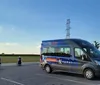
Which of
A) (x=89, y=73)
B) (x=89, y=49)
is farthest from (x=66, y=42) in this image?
(x=89, y=73)

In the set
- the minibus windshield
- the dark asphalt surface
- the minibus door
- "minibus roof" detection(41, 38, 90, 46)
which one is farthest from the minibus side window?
the dark asphalt surface

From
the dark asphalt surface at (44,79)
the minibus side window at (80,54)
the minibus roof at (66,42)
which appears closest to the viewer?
the dark asphalt surface at (44,79)

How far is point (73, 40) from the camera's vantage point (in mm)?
15273

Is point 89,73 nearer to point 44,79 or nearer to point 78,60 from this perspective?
point 78,60

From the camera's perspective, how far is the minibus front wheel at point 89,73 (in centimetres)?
1341

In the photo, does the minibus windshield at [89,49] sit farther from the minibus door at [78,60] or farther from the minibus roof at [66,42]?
the minibus door at [78,60]

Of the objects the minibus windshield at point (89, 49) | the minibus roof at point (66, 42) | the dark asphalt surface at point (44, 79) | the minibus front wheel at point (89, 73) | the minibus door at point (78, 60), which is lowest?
the dark asphalt surface at point (44, 79)

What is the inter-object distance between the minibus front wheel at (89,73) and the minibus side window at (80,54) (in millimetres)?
732

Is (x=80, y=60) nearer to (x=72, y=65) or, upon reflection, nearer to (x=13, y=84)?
(x=72, y=65)

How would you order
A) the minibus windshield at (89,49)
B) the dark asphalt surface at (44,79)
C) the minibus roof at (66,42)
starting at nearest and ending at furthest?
the dark asphalt surface at (44,79)
the minibus windshield at (89,49)
the minibus roof at (66,42)

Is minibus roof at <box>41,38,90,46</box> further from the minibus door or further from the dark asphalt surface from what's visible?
the dark asphalt surface

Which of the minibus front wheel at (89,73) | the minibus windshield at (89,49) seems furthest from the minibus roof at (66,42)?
the minibus front wheel at (89,73)

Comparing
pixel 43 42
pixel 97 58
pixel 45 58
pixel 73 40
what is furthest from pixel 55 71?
pixel 97 58

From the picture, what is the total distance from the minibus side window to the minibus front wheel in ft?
2.40
